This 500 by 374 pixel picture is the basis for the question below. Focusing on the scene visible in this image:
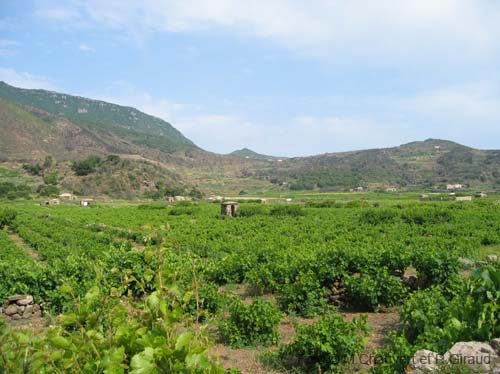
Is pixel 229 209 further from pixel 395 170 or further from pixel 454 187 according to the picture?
pixel 395 170

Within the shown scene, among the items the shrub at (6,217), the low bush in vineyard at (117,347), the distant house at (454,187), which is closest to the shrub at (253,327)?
the low bush in vineyard at (117,347)

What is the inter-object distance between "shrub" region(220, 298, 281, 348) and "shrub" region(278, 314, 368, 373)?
1.01 meters

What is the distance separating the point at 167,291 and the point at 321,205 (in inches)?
2065

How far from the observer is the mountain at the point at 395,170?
13125 centimetres

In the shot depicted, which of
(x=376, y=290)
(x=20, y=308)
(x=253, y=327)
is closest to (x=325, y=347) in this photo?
(x=253, y=327)

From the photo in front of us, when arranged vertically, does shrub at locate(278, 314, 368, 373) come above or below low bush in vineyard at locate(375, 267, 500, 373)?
below

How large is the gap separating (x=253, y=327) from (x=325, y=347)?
2067mm

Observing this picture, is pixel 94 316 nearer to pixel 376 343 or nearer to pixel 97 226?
pixel 376 343

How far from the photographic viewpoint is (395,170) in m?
154

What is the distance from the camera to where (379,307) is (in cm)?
998

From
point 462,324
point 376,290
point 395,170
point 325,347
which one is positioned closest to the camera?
point 462,324

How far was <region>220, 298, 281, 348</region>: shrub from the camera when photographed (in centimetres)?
795

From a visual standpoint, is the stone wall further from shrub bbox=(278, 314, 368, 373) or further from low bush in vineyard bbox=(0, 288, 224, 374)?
low bush in vineyard bbox=(0, 288, 224, 374)

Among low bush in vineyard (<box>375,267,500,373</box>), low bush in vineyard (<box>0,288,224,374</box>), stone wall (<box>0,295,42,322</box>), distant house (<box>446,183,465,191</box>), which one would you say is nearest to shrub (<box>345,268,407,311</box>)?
low bush in vineyard (<box>375,267,500,373</box>)
